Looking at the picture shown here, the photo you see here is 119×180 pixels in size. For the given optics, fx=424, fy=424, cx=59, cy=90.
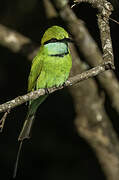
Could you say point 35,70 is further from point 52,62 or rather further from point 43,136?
point 43,136

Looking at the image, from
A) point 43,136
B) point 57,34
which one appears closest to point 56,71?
point 57,34

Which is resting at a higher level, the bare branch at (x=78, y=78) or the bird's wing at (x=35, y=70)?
the bird's wing at (x=35, y=70)

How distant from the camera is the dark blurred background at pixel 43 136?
4820mm

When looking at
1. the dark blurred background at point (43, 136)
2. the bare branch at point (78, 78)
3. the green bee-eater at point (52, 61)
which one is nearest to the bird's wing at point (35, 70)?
the green bee-eater at point (52, 61)

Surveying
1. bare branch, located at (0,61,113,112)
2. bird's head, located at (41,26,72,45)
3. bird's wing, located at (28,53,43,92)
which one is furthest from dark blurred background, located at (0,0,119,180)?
bare branch, located at (0,61,113,112)

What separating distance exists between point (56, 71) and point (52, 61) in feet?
0.29

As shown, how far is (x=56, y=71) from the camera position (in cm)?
334

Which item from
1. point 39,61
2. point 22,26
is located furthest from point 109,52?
point 22,26

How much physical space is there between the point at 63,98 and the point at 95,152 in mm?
865

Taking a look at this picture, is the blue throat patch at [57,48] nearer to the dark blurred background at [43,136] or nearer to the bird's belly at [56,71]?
the bird's belly at [56,71]

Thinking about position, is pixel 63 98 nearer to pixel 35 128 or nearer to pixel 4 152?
pixel 35 128

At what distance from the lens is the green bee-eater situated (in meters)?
3.23

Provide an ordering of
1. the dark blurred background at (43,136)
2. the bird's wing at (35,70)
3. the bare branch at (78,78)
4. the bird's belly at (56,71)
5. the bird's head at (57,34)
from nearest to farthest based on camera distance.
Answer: the bare branch at (78,78) < the bird's head at (57,34) < the bird's belly at (56,71) < the bird's wing at (35,70) < the dark blurred background at (43,136)

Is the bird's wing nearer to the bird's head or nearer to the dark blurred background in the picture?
the bird's head
